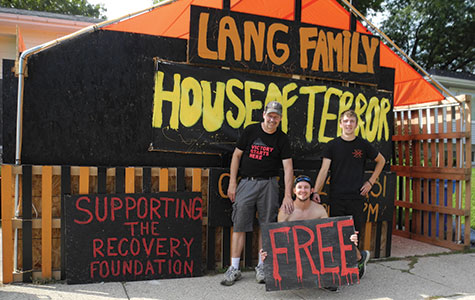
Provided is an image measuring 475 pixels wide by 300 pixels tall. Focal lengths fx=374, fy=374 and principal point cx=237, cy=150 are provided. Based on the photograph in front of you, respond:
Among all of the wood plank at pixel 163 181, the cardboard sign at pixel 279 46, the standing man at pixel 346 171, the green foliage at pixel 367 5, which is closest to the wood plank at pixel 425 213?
the cardboard sign at pixel 279 46

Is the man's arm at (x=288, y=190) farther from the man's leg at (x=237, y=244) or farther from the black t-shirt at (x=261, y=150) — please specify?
the man's leg at (x=237, y=244)

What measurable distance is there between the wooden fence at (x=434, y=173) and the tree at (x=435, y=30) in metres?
23.9

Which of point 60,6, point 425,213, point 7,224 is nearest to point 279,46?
point 7,224

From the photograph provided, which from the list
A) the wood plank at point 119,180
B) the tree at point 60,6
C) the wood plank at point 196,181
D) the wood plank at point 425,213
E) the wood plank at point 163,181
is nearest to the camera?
the wood plank at point 119,180

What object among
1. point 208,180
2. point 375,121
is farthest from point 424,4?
point 208,180

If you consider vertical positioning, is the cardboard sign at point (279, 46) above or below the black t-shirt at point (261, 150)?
above

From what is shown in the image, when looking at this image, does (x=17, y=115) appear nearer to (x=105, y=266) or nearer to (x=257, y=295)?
(x=105, y=266)

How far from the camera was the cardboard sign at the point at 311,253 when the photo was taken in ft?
11.2

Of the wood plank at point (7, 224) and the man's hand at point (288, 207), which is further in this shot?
the man's hand at point (288, 207)

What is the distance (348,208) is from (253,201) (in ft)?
3.21

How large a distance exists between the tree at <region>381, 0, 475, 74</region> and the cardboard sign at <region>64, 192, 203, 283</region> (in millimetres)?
27484

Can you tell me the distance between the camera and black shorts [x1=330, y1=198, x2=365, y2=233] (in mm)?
3818

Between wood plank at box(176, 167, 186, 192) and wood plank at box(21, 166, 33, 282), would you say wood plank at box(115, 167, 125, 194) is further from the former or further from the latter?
wood plank at box(21, 166, 33, 282)

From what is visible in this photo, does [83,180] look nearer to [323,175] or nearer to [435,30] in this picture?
[323,175]
